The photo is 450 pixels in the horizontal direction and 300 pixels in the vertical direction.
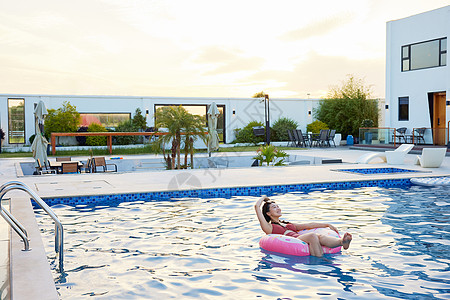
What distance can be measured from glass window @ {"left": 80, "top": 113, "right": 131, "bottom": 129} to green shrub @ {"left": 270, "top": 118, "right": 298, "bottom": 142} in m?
7.74

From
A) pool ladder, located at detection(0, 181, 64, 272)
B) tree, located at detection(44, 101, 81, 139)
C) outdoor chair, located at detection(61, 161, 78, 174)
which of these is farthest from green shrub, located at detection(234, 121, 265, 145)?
pool ladder, located at detection(0, 181, 64, 272)

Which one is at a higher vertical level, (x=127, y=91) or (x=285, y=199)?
(x=127, y=91)

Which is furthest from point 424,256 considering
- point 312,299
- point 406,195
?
point 406,195

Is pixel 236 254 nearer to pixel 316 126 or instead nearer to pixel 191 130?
pixel 191 130

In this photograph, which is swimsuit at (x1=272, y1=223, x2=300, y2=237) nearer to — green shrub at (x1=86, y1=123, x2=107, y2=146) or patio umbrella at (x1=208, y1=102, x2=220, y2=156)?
patio umbrella at (x1=208, y1=102, x2=220, y2=156)

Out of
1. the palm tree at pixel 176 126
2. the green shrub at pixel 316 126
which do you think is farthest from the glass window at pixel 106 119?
the palm tree at pixel 176 126

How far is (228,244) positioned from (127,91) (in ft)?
70.8

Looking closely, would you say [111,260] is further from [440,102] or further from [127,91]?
[127,91]

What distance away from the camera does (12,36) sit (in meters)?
18.4

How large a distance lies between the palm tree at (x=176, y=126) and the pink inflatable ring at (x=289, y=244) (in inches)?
328

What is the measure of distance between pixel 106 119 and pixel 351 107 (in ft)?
42.3

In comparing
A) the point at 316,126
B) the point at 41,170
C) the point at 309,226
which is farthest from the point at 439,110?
the point at 309,226

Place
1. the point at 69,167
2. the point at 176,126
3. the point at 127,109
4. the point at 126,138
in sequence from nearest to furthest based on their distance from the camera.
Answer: the point at 69,167
the point at 176,126
the point at 126,138
the point at 127,109

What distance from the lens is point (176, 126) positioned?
519 inches
